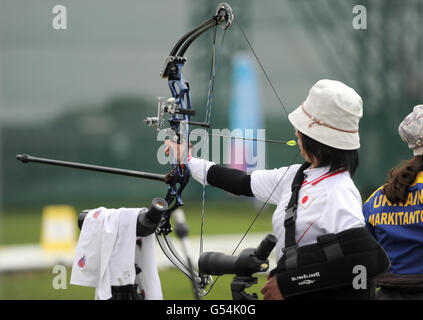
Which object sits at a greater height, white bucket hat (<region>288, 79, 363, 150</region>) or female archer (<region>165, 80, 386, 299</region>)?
white bucket hat (<region>288, 79, 363, 150</region>)

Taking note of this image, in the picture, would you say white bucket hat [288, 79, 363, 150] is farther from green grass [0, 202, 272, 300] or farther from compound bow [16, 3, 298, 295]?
green grass [0, 202, 272, 300]

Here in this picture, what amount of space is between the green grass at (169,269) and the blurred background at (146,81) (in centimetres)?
10

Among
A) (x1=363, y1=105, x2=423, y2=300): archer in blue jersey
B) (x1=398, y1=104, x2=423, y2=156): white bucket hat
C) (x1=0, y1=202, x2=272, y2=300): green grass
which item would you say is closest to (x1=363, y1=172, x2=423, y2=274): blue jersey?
(x1=363, y1=105, x2=423, y2=300): archer in blue jersey

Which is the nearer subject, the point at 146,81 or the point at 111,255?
the point at 111,255

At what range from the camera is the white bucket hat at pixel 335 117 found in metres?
2.13

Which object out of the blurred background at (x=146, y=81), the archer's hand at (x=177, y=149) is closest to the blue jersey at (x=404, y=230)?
the archer's hand at (x=177, y=149)

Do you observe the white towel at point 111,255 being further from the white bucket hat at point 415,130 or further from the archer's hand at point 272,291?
the white bucket hat at point 415,130

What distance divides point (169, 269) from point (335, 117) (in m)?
5.41

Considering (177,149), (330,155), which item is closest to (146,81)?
(177,149)

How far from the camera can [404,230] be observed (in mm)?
2533

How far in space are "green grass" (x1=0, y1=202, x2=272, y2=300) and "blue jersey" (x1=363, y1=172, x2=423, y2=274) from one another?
187 centimetres

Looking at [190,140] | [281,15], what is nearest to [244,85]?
[281,15]

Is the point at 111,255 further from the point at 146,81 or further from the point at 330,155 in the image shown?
the point at 146,81

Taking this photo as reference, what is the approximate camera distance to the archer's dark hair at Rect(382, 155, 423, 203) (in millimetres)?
2561
